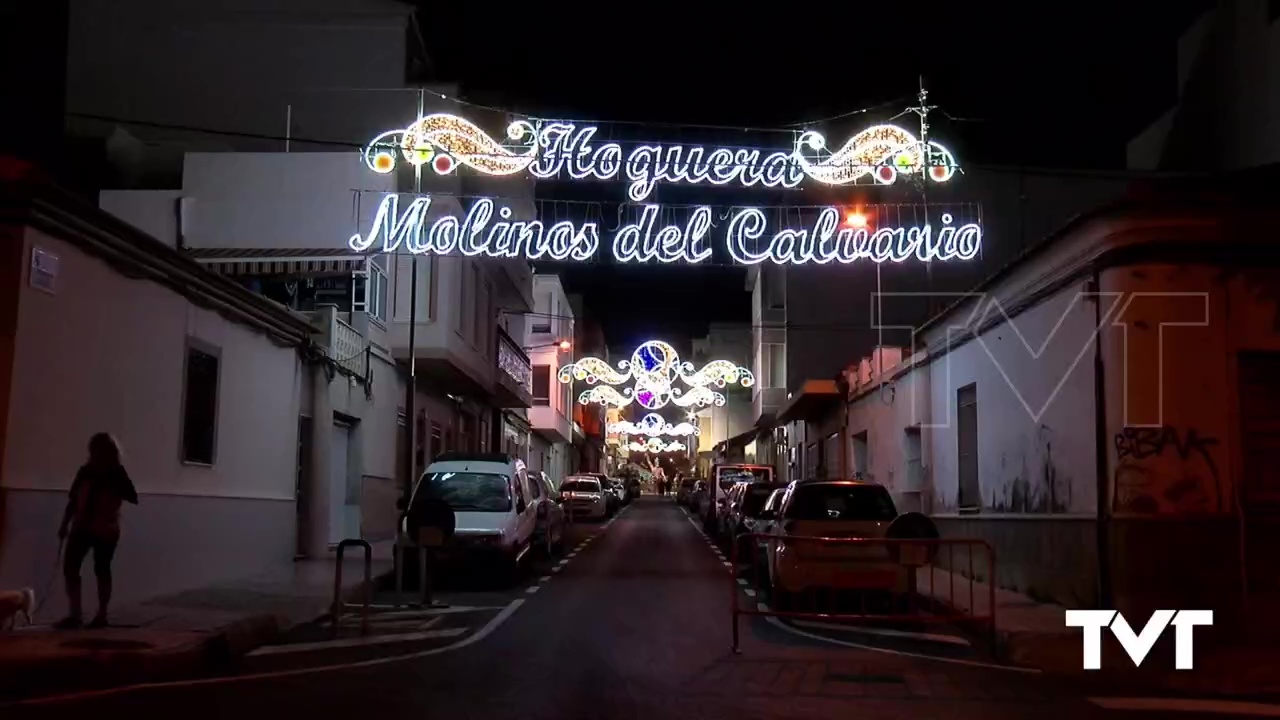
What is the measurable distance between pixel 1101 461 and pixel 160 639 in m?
10.2

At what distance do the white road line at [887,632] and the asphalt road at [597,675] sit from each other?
0.10 m

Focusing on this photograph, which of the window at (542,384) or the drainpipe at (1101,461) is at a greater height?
the window at (542,384)

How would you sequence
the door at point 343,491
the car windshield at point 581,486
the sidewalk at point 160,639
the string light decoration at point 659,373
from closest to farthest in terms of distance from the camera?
the sidewalk at point 160,639 < the door at point 343,491 < the string light decoration at point 659,373 < the car windshield at point 581,486

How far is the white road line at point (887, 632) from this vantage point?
13.0 meters

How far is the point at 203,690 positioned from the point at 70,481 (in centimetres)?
494

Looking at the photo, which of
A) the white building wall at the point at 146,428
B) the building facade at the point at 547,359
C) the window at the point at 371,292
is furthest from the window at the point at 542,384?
the white building wall at the point at 146,428

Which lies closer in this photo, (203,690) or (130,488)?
(203,690)

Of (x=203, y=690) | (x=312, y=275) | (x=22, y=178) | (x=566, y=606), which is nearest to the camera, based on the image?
(x=203, y=690)

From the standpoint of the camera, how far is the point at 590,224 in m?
18.9

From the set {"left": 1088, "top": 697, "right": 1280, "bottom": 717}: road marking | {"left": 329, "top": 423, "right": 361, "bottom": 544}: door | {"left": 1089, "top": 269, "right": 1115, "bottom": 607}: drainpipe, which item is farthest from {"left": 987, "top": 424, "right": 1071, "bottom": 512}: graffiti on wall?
{"left": 329, "top": 423, "right": 361, "bottom": 544}: door

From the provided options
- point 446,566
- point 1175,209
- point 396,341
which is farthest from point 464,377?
point 1175,209

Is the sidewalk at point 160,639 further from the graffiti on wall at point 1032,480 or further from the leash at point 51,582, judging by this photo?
the graffiti on wall at point 1032,480

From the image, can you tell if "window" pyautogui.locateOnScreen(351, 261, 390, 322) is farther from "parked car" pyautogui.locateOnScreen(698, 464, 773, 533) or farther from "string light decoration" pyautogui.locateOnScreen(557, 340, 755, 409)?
"parked car" pyautogui.locateOnScreen(698, 464, 773, 533)

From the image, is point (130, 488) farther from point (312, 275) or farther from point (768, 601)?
point (312, 275)
